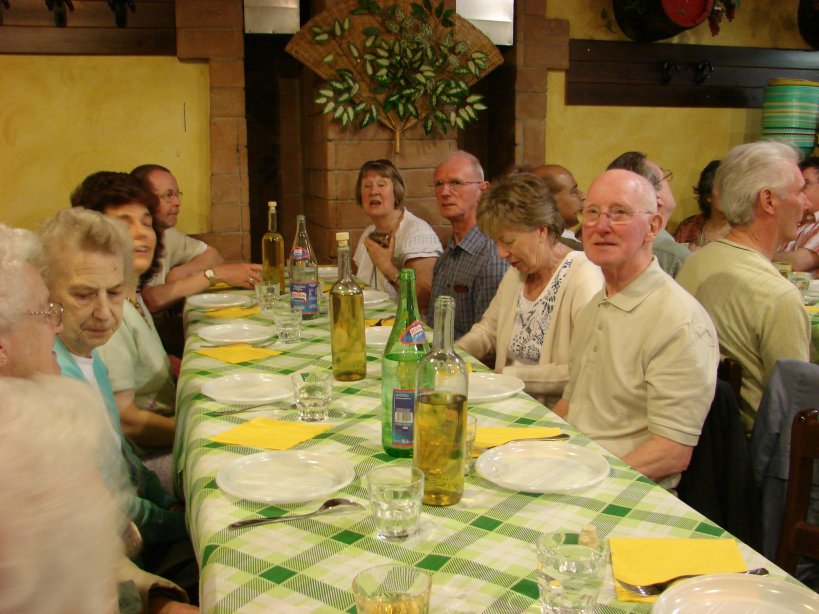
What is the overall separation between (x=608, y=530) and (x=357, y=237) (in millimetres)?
3599

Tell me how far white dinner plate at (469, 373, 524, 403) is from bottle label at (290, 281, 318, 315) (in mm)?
874

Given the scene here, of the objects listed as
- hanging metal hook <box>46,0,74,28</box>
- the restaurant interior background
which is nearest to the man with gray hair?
the restaurant interior background

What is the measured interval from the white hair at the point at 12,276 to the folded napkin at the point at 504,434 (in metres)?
0.83

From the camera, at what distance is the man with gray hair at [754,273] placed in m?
2.18

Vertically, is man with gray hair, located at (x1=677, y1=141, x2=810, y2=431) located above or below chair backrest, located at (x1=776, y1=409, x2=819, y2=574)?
above

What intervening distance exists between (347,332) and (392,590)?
43.4 inches

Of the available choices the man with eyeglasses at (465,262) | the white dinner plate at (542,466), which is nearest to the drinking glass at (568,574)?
the white dinner plate at (542,466)

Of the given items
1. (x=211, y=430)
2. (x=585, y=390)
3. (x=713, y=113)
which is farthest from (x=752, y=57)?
(x=211, y=430)

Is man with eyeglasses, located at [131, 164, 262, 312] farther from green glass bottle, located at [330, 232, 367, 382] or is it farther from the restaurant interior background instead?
green glass bottle, located at [330, 232, 367, 382]

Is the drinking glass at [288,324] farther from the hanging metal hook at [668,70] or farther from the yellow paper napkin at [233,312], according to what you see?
the hanging metal hook at [668,70]

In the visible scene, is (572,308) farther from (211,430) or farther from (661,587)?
(661,587)

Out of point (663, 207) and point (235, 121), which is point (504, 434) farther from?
point (235, 121)

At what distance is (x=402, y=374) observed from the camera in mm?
1519

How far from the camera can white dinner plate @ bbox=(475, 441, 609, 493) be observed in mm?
1319
